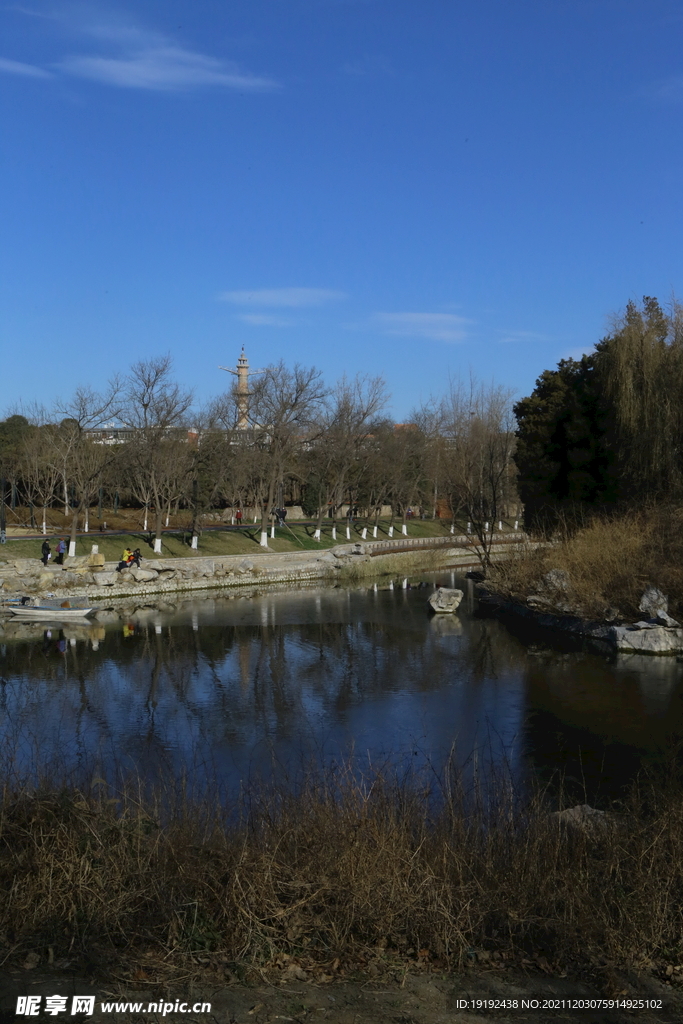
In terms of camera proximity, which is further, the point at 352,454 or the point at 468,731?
the point at 352,454

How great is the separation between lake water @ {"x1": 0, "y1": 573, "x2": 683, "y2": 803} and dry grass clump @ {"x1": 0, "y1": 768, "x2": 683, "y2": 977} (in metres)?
2.23

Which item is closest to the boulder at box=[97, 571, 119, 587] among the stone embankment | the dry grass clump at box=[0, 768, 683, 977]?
the stone embankment

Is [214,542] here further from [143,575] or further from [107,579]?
[107,579]

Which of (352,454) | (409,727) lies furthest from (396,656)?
(352,454)

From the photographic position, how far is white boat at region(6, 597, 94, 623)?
27516 mm

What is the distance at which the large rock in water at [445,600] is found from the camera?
1160 inches

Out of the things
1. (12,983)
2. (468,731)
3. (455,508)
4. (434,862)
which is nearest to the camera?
(12,983)

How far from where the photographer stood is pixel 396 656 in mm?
22484

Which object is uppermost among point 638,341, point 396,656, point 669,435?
point 638,341

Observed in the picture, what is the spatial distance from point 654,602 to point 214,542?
2393 cm

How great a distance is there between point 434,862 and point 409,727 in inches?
348

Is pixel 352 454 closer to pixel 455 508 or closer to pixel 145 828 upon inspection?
pixel 455 508

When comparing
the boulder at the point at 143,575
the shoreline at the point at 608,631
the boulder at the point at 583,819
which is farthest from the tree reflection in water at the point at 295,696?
the boulder at the point at 143,575

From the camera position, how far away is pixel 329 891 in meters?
6.23
